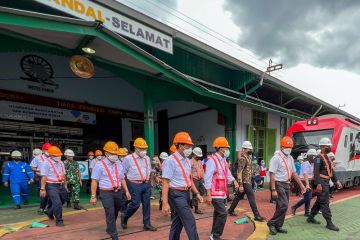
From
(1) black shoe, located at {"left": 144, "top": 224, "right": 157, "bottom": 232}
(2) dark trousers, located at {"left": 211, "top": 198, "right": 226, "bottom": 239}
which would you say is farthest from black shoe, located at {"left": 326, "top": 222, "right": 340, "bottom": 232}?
(1) black shoe, located at {"left": 144, "top": 224, "right": 157, "bottom": 232}

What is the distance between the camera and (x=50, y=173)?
694 cm

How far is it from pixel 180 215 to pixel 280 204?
2.25 meters

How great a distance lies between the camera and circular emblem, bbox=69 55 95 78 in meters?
8.83

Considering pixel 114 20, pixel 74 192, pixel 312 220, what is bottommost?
pixel 312 220

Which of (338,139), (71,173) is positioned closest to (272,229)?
(71,173)

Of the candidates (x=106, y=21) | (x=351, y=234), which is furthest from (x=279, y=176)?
(x=106, y=21)

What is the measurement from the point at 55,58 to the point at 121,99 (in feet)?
12.7

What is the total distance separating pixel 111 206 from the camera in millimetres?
5398

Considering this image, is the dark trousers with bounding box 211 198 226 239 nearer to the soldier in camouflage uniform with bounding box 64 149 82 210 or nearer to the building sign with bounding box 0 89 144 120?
the soldier in camouflage uniform with bounding box 64 149 82 210

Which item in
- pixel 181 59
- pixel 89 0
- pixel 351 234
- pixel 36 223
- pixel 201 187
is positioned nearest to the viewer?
pixel 351 234

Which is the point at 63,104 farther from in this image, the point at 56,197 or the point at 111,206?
the point at 111,206

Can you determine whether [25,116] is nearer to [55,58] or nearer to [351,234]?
[55,58]

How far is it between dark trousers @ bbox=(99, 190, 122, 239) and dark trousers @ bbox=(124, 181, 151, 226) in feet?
1.84

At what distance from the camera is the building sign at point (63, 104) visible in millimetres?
11602
